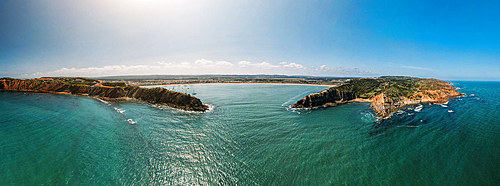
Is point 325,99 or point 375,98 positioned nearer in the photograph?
point 325,99

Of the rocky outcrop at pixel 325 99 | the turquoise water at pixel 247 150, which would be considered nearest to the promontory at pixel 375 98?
the rocky outcrop at pixel 325 99

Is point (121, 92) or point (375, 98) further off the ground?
point (121, 92)

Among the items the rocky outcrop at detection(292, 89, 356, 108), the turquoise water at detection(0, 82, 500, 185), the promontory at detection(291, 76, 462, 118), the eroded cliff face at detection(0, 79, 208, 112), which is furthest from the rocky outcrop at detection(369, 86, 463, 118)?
the eroded cliff face at detection(0, 79, 208, 112)

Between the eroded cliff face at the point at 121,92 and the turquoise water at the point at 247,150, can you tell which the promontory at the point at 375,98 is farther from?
the eroded cliff face at the point at 121,92

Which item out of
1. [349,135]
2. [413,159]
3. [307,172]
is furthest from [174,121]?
[413,159]

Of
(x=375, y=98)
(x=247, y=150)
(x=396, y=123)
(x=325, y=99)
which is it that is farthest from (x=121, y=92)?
(x=375, y=98)

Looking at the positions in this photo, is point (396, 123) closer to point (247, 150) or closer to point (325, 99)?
point (325, 99)
